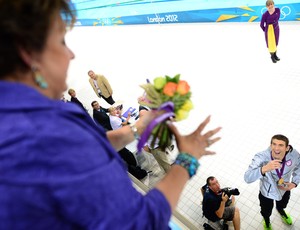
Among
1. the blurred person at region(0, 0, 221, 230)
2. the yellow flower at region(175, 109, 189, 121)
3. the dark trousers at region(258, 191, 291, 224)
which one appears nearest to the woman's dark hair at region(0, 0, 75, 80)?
the blurred person at region(0, 0, 221, 230)

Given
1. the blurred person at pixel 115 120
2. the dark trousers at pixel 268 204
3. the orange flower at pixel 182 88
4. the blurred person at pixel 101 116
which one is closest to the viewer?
the orange flower at pixel 182 88

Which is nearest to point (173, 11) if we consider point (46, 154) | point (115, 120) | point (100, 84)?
point (100, 84)

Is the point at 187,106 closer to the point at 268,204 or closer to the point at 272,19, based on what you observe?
the point at 268,204

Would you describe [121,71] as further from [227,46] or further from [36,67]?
[36,67]

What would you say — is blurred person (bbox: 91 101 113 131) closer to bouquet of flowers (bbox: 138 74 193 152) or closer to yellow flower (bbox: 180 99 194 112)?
bouquet of flowers (bbox: 138 74 193 152)

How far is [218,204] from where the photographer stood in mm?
3115

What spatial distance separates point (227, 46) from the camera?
773cm

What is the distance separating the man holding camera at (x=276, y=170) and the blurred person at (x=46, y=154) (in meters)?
2.26

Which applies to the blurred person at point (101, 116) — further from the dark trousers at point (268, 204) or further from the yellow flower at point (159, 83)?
the yellow flower at point (159, 83)

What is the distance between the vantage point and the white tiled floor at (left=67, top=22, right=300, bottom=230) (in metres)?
4.06

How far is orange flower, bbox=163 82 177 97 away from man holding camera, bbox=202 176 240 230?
227 centimetres

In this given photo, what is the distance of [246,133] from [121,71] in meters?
5.17

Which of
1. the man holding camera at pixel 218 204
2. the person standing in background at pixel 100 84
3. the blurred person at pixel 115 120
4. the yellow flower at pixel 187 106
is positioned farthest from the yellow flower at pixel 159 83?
the person standing in background at pixel 100 84

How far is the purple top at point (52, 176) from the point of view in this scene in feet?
1.93
